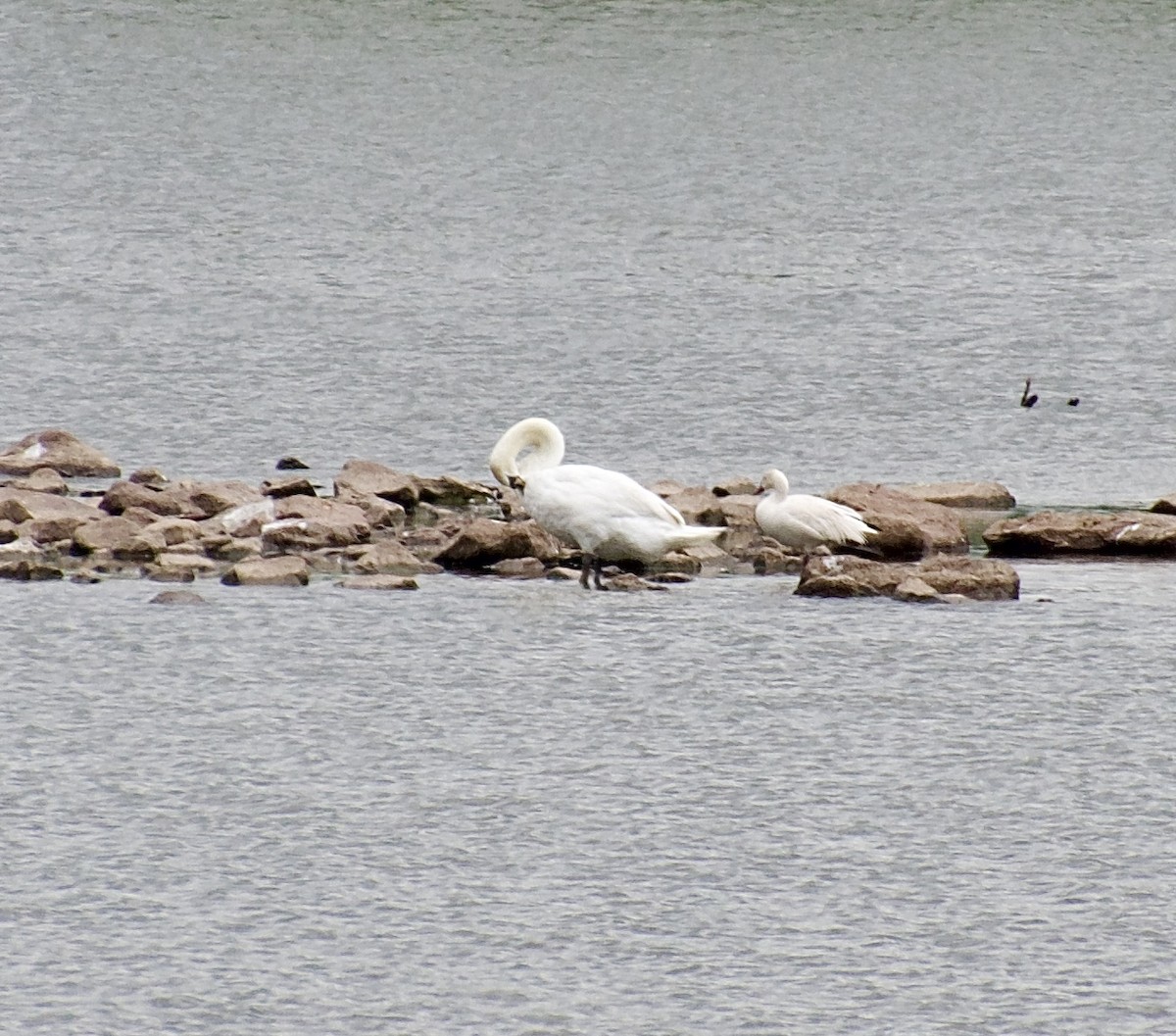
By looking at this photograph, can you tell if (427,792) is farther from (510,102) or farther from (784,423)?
(510,102)

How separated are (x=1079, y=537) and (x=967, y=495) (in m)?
1.61

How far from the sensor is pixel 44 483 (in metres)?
15.6

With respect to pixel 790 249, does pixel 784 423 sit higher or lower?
lower

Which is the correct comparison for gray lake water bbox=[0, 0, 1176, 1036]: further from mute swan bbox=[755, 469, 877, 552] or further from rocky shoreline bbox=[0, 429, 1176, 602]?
mute swan bbox=[755, 469, 877, 552]

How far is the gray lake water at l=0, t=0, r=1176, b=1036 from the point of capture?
7594mm

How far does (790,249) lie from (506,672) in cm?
1585

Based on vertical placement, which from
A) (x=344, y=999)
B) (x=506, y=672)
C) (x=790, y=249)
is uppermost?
(x=790, y=249)

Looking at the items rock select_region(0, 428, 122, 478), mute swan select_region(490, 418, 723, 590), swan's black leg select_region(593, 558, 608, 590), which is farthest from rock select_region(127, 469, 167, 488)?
swan's black leg select_region(593, 558, 608, 590)

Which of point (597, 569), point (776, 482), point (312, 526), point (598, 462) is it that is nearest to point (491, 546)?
point (597, 569)

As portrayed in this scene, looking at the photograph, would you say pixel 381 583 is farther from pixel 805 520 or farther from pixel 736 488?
pixel 736 488

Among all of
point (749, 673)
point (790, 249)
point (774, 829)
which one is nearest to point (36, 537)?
point (749, 673)

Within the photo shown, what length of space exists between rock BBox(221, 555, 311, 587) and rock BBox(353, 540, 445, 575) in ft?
1.19

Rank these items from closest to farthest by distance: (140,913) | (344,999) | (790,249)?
1. (344,999)
2. (140,913)
3. (790,249)

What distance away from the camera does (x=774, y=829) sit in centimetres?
869
